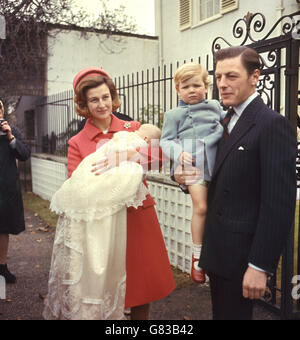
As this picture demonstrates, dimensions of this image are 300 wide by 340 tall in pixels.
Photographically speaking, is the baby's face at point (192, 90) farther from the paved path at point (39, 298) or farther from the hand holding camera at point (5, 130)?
the hand holding camera at point (5, 130)

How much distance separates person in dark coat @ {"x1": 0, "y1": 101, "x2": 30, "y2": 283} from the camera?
14.5ft

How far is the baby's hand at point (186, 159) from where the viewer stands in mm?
2193

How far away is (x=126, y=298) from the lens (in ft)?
8.48

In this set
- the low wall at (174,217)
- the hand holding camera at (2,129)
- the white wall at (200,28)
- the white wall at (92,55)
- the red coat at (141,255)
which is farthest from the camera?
the white wall at (92,55)

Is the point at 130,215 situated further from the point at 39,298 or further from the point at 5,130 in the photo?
the point at 5,130

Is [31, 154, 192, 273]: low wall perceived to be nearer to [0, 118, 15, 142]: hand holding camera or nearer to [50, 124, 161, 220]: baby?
[0, 118, 15, 142]: hand holding camera

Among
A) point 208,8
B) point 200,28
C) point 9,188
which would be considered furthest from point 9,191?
point 208,8

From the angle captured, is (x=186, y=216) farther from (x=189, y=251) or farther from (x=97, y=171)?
(x=97, y=171)

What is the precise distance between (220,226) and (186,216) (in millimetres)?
2753

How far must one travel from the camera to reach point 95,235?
2.32 m

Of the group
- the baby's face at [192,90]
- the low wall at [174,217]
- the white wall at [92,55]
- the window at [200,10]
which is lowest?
the low wall at [174,217]

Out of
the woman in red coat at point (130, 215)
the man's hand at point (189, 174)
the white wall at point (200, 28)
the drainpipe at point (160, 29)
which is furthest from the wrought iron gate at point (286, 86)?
the drainpipe at point (160, 29)

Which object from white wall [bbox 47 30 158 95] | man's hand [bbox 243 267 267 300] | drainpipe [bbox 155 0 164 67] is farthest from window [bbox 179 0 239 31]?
man's hand [bbox 243 267 267 300]
